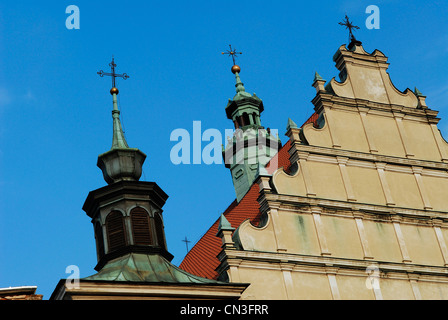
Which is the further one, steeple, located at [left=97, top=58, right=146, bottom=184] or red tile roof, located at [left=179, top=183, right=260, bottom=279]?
red tile roof, located at [left=179, top=183, right=260, bottom=279]

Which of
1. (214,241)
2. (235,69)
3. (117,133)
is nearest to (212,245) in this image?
(214,241)

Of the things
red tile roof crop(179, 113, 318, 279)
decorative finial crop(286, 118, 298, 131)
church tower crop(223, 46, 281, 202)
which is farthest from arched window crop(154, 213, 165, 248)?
church tower crop(223, 46, 281, 202)

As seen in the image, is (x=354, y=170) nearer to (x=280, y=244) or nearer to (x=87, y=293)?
(x=280, y=244)

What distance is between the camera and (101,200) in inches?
838

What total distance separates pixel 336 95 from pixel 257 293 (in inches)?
271

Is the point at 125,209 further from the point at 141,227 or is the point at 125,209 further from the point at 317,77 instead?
the point at 317,77

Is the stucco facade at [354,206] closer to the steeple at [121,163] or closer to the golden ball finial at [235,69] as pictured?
the steeple at [121,163]

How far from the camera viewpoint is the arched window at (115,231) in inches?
813

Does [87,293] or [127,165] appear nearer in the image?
[87,293]

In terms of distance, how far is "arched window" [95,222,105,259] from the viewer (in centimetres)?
2101

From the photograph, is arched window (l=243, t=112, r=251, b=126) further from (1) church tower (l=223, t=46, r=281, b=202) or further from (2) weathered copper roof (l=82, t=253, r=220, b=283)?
(2) weathered copper roof (l=82, t=253, r=220, b=283)

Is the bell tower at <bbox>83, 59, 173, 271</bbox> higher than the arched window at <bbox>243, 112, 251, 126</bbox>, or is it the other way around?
the arched window at <bbox>243, 112, 251, 126</bbox>
